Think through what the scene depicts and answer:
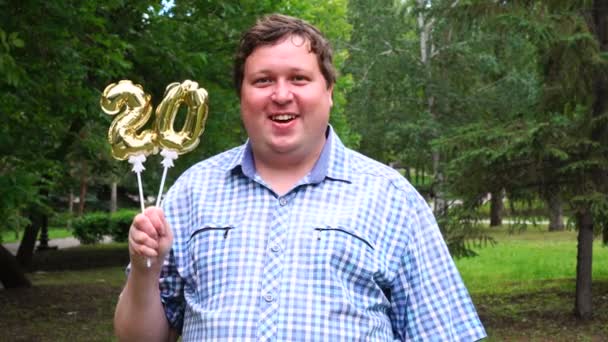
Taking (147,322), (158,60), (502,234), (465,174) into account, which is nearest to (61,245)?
(502,234)

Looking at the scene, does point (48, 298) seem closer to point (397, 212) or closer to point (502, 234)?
point (397, 212)

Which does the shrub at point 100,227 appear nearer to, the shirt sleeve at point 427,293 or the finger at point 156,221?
the shirt sleeve at point 427,293

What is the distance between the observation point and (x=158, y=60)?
434 inches

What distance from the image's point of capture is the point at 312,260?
2.20 meters

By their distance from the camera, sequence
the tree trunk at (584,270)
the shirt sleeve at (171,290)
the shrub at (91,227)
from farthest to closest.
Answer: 1. the shrub at (91,227)
2. the tree trunk at (584,270)
3. the shirt sleeve at (171,290)

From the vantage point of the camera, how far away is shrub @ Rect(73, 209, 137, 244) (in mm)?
27609

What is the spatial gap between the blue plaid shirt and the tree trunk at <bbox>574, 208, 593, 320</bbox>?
27.2 feet

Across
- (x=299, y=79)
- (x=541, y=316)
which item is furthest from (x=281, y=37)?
(x=541, y=316)

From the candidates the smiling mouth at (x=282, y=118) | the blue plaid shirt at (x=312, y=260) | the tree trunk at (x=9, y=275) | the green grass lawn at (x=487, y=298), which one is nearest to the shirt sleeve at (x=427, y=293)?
the blue plaid shirt at (x=312, y=260)

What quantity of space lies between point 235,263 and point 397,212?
1.44ft

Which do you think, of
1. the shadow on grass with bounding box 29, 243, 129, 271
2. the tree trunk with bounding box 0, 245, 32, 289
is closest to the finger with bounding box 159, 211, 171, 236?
the tree trunk with bounding box 0, 245, 32, 289

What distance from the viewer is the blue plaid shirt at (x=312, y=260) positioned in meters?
2.18

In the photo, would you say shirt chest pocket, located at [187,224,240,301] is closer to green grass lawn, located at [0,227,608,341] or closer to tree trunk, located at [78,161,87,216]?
green grass lawn, located at [0,227,608,341]

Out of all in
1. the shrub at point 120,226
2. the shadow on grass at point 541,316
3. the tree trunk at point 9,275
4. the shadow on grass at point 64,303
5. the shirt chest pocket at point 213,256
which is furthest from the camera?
the shrub at point 120,226
